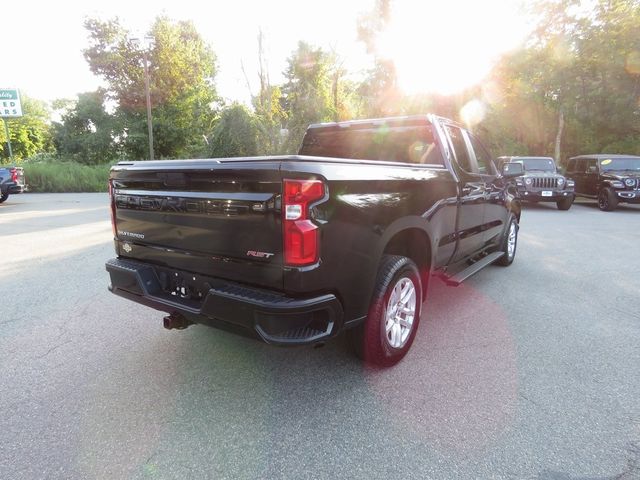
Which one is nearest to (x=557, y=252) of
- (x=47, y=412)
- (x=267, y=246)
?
(x=267, y=246)

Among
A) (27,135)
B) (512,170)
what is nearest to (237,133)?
(512,170)

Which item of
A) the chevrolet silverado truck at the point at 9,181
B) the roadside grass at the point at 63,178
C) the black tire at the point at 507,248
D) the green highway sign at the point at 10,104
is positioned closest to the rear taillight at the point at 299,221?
the black tire at the point at 507,248

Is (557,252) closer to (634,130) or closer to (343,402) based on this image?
(343,402)

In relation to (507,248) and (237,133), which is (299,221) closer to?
(507,248)

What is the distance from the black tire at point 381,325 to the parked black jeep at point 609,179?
1343 cm

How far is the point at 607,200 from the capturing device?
13.3m

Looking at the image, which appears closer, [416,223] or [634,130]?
[416,223]

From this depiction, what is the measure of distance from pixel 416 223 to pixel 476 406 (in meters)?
1.31

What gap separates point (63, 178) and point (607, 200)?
24375 mm

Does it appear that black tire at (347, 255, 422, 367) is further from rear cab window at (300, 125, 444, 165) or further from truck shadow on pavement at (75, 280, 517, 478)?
rear cab window at (300, 125, 444, 165)

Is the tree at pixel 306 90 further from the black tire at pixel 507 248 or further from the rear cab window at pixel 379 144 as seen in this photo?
the rear cab window at pixel 379 144

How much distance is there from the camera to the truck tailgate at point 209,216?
2.26 metres


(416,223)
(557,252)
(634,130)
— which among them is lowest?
(557,252)

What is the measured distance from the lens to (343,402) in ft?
8.59
